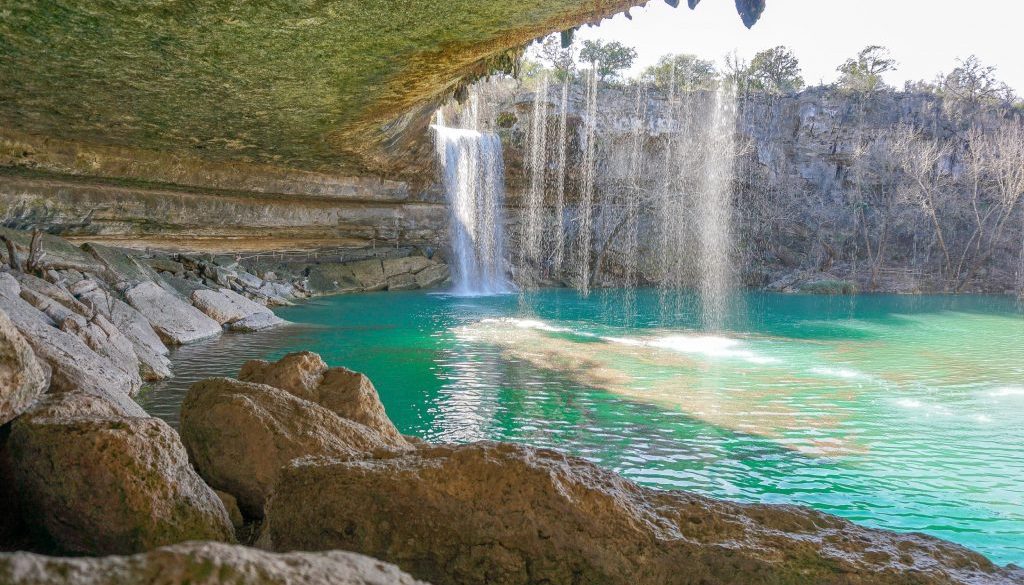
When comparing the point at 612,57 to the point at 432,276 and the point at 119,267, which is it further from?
the point at 119,267

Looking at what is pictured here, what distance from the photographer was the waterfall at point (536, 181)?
88.2 feet

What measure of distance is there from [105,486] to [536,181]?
84.7 feet

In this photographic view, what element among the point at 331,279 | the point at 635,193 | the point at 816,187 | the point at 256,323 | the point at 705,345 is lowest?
the point at 705,345

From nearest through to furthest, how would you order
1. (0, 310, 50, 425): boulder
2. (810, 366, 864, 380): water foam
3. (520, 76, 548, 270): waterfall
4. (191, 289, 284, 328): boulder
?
(0, 310, 50, 425): boulder
(810, 366, 864, 380): water foam
(191, 289, 284, 328): boulder
(520, 76, 548, 270): waterfall

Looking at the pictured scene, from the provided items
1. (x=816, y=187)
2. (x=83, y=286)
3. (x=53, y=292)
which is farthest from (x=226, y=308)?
(x=816, y=187)

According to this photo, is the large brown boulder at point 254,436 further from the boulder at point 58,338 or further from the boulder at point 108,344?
the boulder at point 108,344

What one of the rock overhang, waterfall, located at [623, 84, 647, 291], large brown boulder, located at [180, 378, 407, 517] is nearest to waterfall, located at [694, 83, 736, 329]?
waterfall, located at [623, 84, 647, 291]

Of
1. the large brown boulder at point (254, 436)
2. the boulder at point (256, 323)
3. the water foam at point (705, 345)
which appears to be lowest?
the water foam at point (705, 345)

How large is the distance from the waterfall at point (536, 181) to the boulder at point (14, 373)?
24.9 m

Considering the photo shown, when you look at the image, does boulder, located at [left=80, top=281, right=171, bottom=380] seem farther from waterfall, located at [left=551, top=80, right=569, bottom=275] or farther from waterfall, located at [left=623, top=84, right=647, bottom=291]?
waterfall, located at [left=623, top=84, right=647, bottom=291]

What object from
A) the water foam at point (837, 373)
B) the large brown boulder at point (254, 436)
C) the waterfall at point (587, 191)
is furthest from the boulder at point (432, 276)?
the large brown boulder at point (254, 436)

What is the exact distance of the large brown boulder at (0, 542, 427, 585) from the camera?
1.13 m

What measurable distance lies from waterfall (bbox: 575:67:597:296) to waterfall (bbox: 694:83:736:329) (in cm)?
488

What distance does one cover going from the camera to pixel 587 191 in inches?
1169
